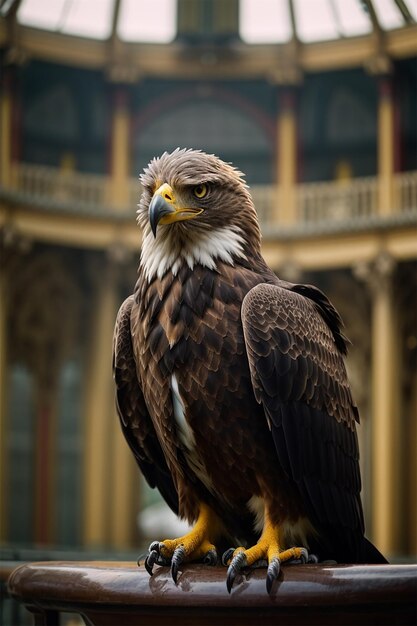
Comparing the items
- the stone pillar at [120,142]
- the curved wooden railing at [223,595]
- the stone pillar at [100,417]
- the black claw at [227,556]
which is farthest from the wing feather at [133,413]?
the stone pillar at [120,142]

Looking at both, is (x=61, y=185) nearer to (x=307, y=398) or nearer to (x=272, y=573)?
(x=307, y=398)

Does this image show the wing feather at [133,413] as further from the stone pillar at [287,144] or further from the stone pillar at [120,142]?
the stone pillar at [120,142]

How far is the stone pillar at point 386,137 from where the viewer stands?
24453mm

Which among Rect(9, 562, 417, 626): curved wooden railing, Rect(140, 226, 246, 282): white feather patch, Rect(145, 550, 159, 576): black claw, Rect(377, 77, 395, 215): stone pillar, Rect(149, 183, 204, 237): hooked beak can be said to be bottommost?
Rect(9, 562, 417, 626): curved wooden railing

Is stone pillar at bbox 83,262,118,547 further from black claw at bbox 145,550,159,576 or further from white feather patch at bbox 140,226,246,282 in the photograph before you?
black claw at bbox 145,550,159,576

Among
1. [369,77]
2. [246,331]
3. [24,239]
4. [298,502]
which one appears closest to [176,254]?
[246,331]

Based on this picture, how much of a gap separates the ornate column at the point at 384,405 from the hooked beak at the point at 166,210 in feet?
62.7

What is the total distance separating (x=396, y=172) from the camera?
80.4 ft

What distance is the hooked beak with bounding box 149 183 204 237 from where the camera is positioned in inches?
165

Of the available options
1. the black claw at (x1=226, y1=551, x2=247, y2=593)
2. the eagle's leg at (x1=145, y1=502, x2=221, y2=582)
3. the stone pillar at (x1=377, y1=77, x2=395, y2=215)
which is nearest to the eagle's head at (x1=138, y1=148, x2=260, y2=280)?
the eagle's leg at (x1=145, y1=502, x2=221, y2=582)

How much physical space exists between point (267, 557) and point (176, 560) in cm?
27

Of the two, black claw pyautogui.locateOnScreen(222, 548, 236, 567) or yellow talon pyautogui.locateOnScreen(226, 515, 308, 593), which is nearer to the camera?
yellow talon pyautogui.locateOnScreen(226, 515, 308, 593)

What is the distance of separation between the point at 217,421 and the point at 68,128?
72.5 ft

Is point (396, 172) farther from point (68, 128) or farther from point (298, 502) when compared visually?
point (298, 502)
